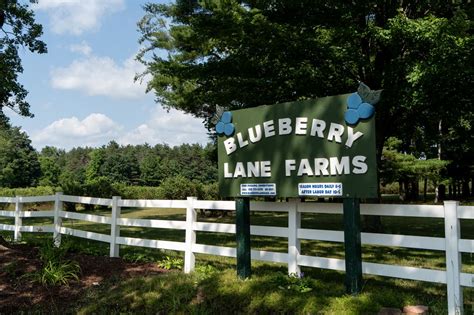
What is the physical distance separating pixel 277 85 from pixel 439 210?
8.41 meters

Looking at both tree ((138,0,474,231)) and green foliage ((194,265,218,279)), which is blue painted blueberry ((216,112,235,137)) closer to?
green foliage ((194,265,218,279))

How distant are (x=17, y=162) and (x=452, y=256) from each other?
8237 cm

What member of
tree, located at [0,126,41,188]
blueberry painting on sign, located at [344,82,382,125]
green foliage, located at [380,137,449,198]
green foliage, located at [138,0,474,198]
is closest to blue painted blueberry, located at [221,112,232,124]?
blueberry painting on sign, located at [344,82,382,125]

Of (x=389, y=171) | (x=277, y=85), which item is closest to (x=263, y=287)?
(x=277, y=85)

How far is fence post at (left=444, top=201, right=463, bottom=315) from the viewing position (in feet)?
16.7

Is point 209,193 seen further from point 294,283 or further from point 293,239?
point 294,283

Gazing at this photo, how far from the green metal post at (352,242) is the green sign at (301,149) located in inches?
7.1

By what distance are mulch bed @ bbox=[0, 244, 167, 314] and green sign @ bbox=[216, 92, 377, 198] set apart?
2354 mm

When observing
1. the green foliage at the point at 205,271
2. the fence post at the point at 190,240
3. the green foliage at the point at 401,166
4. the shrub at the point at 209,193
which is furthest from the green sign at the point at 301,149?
the shrub at the point at 209,193

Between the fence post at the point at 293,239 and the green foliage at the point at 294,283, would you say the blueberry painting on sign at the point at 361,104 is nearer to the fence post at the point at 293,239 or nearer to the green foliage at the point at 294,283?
the fence post at the point at 293,239

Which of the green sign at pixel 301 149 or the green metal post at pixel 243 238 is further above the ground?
the green sign at pixel 301 149

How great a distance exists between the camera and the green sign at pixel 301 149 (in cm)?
566

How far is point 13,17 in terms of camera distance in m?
13.2

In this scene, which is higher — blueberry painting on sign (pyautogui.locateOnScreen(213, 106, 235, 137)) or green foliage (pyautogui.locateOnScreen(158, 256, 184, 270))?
blueberry painting on sign (pyautogui.locateOnScreen(213, 106, 235, 137))
